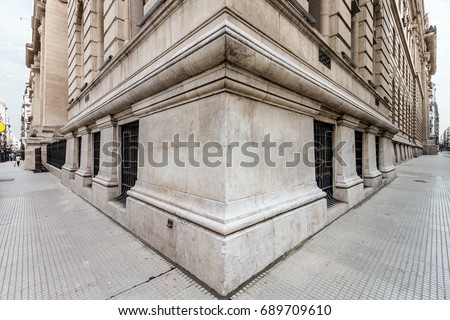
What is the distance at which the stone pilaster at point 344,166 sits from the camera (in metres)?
6.85

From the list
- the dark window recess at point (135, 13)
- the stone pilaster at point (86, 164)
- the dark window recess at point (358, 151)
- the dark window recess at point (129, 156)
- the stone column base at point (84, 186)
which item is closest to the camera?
the dark window recess at point (129, 156)

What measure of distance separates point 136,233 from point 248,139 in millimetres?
3243

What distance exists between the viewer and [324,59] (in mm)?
5965

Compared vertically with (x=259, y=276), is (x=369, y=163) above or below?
above

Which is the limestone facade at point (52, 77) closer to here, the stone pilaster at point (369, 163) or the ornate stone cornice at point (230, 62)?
the ornate stone cornice at point (230, 62)

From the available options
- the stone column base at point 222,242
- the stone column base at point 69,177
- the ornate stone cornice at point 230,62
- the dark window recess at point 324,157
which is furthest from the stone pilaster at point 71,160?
the dark window recess at point 324,157

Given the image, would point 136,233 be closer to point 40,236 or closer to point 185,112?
point 40,236

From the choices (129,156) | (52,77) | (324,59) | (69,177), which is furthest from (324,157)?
(52,77)

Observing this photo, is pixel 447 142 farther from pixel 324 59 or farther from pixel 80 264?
pixel 80 264

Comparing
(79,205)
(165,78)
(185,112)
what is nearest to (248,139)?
(185,112)

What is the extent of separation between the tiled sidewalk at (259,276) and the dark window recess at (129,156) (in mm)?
1102

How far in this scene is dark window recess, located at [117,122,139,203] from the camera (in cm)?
621

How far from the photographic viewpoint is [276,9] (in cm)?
408

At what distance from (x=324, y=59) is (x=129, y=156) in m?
6.00
